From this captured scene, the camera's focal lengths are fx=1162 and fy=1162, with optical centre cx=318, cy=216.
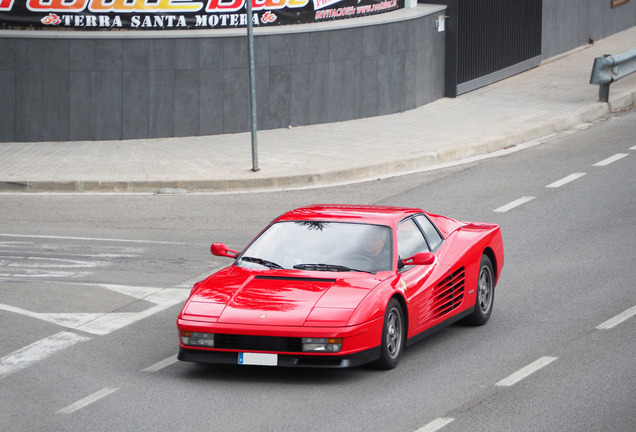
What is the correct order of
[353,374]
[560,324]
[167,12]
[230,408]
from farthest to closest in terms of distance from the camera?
[167,12]
[560,324]
[353,374]
[230,408]

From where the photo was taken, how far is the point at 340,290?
9.42 meters

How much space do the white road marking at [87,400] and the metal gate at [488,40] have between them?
18451 mm

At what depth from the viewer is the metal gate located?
86.6ft

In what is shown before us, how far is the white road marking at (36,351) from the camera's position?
986 cm

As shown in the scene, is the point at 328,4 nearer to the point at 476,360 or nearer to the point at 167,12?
the point at 167,12

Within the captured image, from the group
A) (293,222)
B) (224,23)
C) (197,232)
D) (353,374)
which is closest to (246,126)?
(224,23)

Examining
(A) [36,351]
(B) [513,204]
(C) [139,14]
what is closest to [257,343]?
(A) [36,351]

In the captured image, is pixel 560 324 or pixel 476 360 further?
pixel 560 324

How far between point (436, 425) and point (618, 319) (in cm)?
353

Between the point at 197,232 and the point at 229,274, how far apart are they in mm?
5603

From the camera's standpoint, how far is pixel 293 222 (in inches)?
415

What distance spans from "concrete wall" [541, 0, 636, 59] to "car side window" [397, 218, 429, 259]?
67.9 ft

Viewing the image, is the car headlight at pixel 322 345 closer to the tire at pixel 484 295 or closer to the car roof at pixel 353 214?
the car roof at pixel 353 214

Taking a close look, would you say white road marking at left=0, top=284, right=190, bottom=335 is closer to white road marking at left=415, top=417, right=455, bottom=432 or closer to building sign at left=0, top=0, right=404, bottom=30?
white road marking at left=415, top=417, right=455, bottom=432
